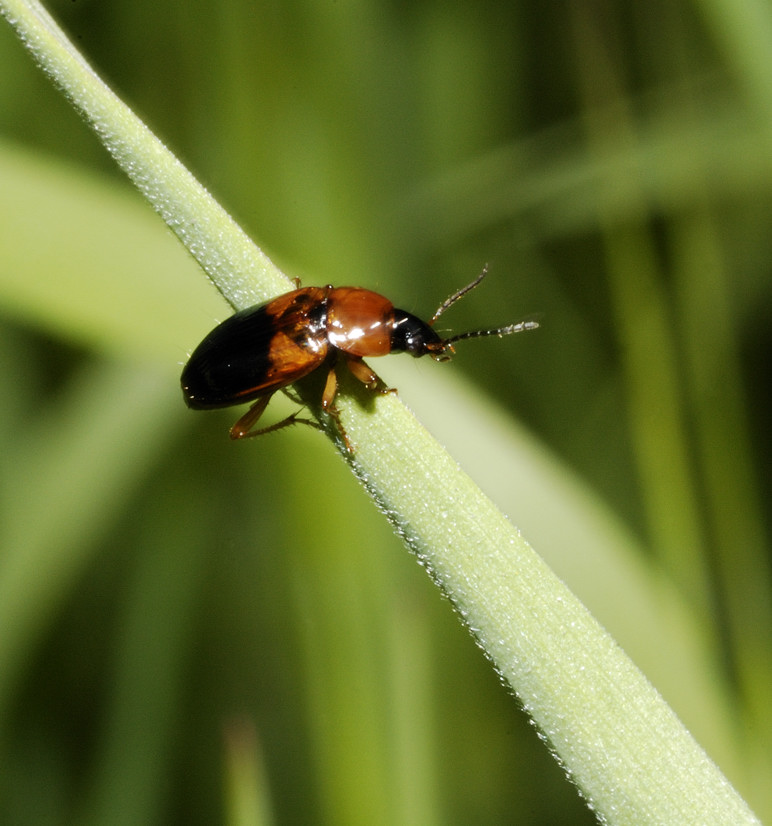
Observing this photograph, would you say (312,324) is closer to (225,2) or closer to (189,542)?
(189,542)

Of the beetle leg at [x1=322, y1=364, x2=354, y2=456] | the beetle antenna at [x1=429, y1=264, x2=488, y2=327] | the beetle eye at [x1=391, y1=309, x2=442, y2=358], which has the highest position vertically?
the beetle antenna at [x1=429, y1=264, x2=488, y2=327]

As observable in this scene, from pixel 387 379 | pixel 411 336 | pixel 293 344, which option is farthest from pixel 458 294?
pixel 293 344

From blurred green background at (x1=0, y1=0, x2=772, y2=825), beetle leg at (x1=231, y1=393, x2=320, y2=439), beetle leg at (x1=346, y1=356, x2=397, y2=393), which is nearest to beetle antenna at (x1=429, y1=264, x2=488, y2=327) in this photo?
blurred green background at (x1=0, y1=0, x2=772, y2=825)

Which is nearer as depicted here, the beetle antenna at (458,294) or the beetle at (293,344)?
the beetle at (293,344)

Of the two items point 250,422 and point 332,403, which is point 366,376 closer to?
point 332,403

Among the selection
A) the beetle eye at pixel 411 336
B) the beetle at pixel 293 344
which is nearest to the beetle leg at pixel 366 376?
the beetle at pixel 293 344

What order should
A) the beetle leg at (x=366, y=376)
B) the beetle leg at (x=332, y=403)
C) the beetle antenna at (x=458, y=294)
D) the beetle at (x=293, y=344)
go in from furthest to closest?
the beetle antenna at (x=458, y=294) → the beetle at (x=293, y=344) → the beetle leg at (x=366, y=376) → the beetle leg at (x=332, y=403)

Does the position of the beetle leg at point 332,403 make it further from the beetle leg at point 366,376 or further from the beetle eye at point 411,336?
the beetle eye at point 411,336

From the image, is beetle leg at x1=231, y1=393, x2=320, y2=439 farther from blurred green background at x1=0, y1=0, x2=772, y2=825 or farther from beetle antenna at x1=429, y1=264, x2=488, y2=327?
beetle antenna at x1=429, y1=264, x2=488, y2=327

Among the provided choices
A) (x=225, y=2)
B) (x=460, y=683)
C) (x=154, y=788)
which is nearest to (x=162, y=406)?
(x=154, y=788)
